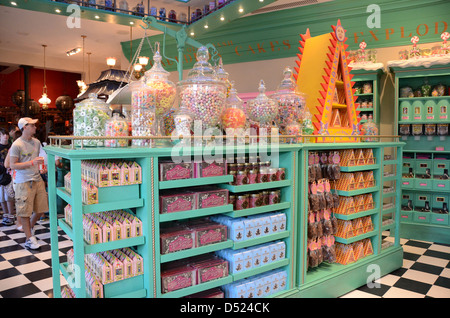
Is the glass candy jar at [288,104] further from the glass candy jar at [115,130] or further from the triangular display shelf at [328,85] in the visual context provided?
the glass candy jar at [115,130]

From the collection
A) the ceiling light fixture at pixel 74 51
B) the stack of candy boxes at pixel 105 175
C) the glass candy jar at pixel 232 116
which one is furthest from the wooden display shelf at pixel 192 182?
the ceiling light fixture at pixel 74 51

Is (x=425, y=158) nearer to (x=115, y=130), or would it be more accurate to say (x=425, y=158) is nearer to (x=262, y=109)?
(x=262, y=109)

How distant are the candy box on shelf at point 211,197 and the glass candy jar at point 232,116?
0.43m

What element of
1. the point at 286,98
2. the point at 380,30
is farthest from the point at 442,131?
the point at 286,98

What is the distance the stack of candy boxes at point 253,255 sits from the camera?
2156mm

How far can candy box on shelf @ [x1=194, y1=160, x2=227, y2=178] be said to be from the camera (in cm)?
199

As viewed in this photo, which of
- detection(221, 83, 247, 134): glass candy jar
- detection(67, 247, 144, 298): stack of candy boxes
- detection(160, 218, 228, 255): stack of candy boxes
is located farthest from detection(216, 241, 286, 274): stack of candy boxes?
detection(221, 83, 247, 134): glass candy jar

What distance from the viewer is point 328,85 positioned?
10.1 ft

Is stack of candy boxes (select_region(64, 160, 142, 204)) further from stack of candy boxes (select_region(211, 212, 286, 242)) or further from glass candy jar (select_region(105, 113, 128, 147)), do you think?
stack of candy boxes (select_region(211, 212, 286, 242))

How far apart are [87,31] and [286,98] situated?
20.8ft

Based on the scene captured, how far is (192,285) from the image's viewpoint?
1.97 meters

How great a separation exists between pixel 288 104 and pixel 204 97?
0.93m
